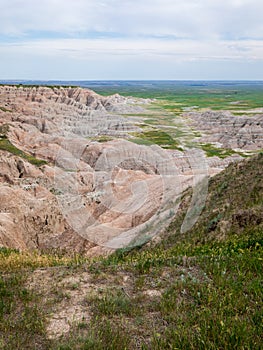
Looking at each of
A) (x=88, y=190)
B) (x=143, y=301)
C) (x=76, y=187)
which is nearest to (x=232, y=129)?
(x=88, y=190)

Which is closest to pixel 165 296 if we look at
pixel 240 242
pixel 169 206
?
pixel 240 242

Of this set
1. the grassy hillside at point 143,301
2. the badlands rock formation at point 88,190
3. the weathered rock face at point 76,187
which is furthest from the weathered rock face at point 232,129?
the grassy hillside at point 143,301

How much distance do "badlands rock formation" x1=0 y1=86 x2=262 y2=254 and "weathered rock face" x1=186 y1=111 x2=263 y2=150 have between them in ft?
59.3

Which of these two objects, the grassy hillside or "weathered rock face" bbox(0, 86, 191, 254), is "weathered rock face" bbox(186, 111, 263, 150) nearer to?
"weathered rock face" bbox(0, 86, 191, 254)

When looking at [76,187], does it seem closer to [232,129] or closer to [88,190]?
[88,190]

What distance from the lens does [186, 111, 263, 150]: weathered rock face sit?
70875mm

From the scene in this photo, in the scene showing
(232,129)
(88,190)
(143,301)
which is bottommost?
(88,190)

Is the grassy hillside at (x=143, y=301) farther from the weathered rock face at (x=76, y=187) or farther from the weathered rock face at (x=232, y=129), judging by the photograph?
the weathered rock face at (x=232, y=129)

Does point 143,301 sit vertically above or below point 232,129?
above

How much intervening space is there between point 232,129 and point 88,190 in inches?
1985

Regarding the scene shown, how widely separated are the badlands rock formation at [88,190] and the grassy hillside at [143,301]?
7.41 meters

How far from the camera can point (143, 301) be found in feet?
15.5

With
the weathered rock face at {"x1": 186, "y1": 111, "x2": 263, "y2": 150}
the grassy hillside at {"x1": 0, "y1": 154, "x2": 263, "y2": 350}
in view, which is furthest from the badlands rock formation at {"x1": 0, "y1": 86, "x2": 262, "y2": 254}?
the weathered rock face at {"x1": 186, "y1": 111, "x2": 263, "y2": 150}

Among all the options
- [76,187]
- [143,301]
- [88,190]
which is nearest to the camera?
[143,301]
